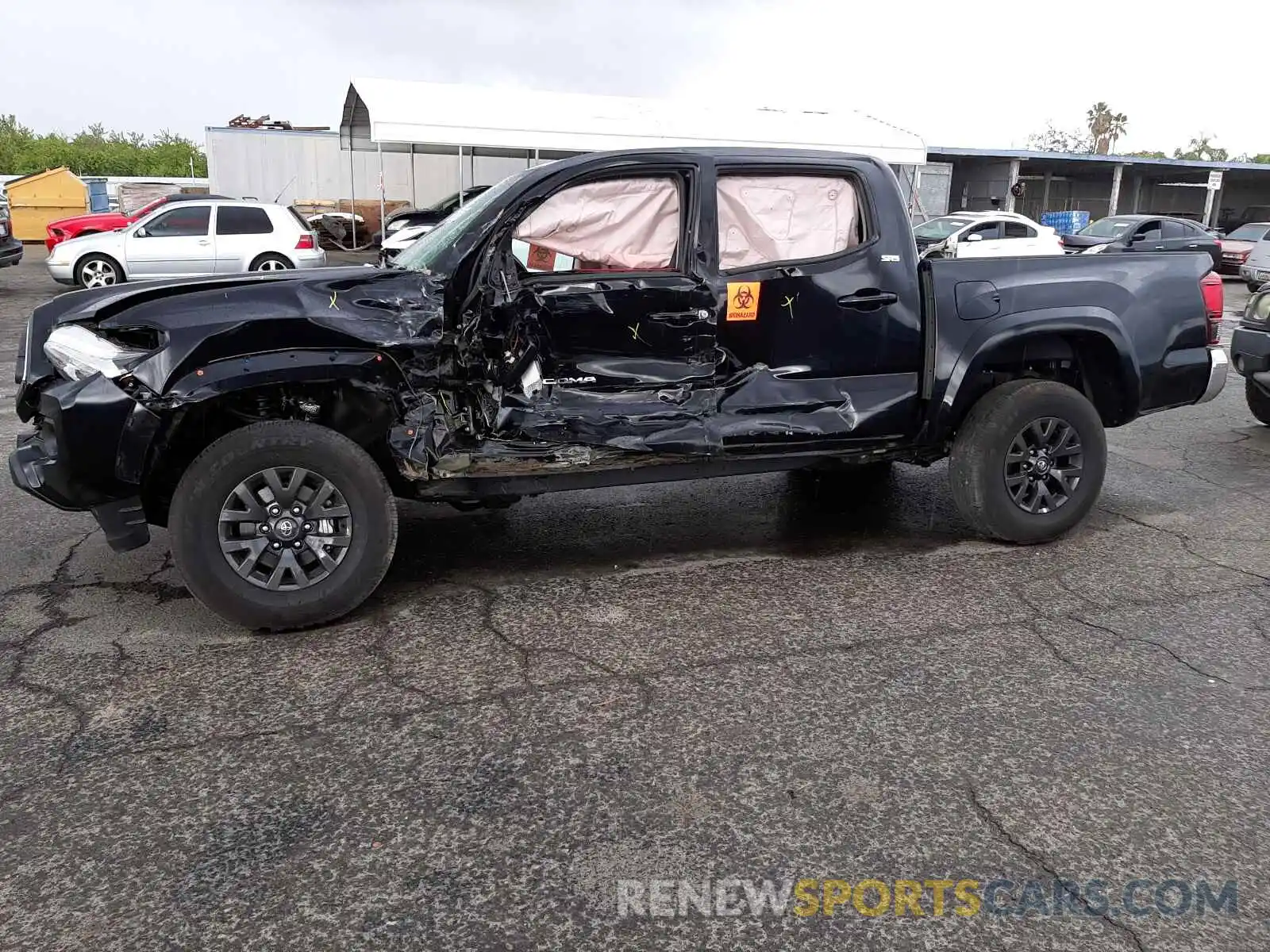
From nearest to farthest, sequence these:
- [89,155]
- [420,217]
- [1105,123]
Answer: [420,217] < [89,155] < [1105,123]

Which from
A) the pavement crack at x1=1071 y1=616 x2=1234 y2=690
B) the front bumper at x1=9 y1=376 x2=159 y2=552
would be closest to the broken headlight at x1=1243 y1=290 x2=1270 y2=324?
the pavement crack at x1=1071 y1=616 x2=1234 y2=690

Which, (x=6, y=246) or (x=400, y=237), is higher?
(x=400, y=237)

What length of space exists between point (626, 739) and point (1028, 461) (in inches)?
114

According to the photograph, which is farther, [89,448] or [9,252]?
[9,252]

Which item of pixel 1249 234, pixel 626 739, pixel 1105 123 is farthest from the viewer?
pixel 1105 123

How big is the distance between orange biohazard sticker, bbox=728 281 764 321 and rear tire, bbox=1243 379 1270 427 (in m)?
5.48

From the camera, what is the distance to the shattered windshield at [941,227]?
17969 millimetres

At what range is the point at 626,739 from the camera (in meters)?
3.21

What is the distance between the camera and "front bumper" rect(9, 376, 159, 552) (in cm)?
365

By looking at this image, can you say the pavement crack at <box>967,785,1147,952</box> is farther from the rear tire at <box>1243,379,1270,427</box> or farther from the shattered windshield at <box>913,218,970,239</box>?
the shattered windshield at <box>913,218,970,239</box>

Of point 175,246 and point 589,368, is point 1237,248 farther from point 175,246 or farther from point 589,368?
point 589,368

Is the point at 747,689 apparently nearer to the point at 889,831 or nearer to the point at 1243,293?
the point at 889,831

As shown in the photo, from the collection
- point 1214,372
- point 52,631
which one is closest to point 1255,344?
point 1214,372

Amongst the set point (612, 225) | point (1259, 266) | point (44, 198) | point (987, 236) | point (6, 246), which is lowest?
point (6, 246)
